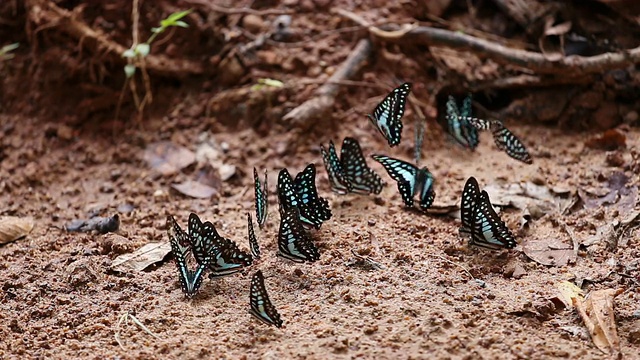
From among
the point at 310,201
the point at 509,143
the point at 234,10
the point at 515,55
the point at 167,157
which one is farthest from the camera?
the point at 234,10

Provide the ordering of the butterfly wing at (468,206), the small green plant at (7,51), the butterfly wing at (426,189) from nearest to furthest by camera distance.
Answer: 1. the butterfly wing at (468,206)
2. the butterfly wing at (426,189)
3. the small green plant at (7,51)

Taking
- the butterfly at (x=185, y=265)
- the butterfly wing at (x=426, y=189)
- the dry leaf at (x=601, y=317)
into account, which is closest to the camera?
A: the dry leaf at (x=601, y=317)

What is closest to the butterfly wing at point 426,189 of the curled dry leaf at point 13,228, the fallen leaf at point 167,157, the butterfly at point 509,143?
the butterfly at point 509,143

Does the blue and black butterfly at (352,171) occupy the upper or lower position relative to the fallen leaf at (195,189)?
upper

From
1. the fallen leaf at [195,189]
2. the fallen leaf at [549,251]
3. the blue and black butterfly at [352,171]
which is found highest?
the blue and black butterfly at [352,171]

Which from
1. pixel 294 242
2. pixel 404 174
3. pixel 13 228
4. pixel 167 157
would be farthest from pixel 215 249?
pixel 167 157

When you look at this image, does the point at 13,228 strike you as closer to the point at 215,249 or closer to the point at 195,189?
the point at 195,189

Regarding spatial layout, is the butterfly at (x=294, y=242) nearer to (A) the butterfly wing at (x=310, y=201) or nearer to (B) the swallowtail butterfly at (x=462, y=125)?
(A) the butterfly wing at (x=310, y=201)
